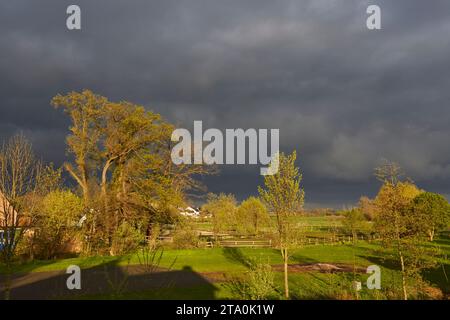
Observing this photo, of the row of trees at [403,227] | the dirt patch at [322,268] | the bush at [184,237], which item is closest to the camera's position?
the row of trees at [403,227]

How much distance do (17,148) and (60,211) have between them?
2172 centimetres

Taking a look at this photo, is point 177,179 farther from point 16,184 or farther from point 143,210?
point 16,184

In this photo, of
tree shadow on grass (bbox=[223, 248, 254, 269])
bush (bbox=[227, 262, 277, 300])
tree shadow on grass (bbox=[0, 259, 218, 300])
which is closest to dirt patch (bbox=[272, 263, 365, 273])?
tree shadow on grass (bbox=[223, 248, 254, 269])

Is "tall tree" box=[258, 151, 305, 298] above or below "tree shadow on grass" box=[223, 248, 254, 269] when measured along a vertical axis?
above

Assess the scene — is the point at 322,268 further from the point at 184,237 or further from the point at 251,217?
the point at 251,217

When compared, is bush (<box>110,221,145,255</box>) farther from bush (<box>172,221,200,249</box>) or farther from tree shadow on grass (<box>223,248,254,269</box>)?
tree shadow on grass (<box>223,248,254,269</box>)

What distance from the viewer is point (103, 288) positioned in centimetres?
1719

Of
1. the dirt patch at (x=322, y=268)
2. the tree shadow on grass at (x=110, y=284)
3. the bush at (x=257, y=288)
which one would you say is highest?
the bush at (x=257, y=288)

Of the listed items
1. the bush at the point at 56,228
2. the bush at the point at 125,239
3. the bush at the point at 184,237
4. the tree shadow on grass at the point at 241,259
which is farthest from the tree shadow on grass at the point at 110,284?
the bush at the point at 184,237

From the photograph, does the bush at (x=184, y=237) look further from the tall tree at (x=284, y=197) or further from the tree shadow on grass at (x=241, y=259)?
the tall tree at (x=284, y=197)

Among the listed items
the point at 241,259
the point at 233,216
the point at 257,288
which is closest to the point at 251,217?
the point at 233,216

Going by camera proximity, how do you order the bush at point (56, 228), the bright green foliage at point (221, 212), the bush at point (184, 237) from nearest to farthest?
the bush at point (56, 228), the bush at point (184, 237), the bright green foliage at point (221, 212)
